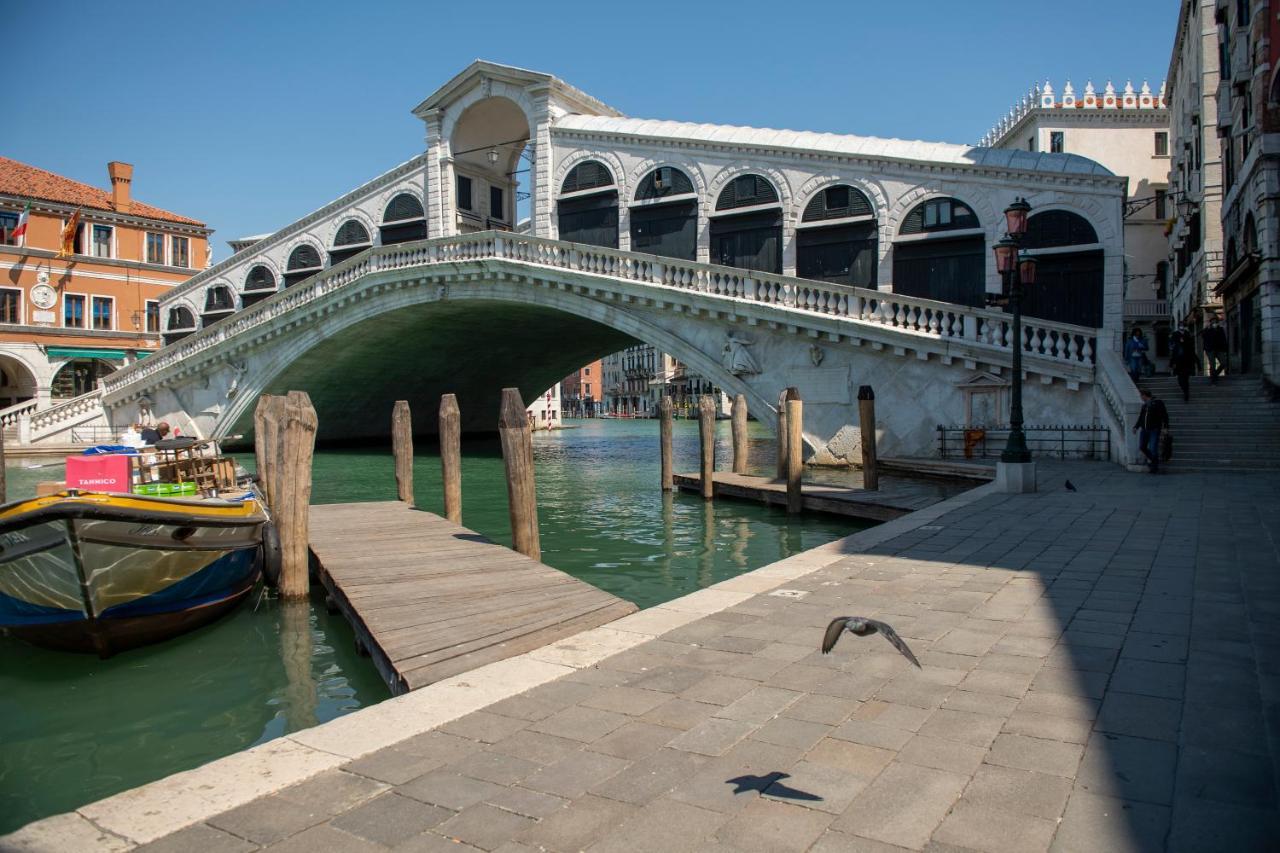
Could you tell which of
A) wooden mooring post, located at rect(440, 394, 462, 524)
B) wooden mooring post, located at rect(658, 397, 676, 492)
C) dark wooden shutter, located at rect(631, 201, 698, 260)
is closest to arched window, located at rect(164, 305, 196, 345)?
dark wooden shutter, located at rect(631, 201, 698, 260)

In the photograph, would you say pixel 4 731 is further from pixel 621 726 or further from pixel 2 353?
pixel 2 353

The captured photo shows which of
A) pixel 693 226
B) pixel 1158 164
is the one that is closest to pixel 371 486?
pixel 693 226

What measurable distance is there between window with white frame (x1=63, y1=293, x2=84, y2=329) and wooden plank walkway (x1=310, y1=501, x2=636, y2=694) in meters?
31.0

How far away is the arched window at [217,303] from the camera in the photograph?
1282 inches

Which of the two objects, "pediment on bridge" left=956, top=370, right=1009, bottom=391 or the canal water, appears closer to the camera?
the canal water

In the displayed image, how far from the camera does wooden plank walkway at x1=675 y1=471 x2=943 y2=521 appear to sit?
1185cm

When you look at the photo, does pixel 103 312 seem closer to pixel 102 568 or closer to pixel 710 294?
pixel 710 294

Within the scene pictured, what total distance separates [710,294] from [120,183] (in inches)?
1109

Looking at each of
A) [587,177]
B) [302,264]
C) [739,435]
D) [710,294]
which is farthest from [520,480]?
[302,264]

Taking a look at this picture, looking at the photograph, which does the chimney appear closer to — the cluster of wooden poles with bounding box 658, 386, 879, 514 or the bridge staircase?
the cluster of wooden poles with bounding box 658, 386, 879, 514

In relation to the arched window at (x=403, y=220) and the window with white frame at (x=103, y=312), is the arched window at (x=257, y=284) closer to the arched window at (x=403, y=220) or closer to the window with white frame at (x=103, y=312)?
the arched window at (x=403, y=220)

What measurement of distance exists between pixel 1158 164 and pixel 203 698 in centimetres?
4317

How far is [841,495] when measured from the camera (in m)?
12.8

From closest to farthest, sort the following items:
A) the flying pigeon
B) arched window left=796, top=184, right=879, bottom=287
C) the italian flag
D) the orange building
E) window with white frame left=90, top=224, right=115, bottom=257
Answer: the flying pigeon < arched window left=796, top=184, right=879, bottom=287 < the italian flag < the orange building < window with white frame left=90, top=224, right=115, bottom=257
